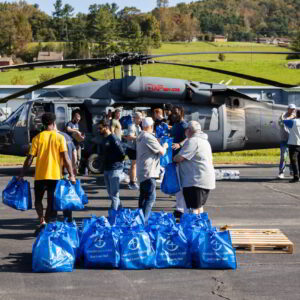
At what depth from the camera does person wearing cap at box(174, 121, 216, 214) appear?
992 cm

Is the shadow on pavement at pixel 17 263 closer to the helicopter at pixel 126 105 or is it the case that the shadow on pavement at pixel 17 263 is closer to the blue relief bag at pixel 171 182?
the blue relief bag at pixel 171 182

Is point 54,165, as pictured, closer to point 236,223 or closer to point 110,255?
point 110,255

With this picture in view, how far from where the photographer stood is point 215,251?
836 cm

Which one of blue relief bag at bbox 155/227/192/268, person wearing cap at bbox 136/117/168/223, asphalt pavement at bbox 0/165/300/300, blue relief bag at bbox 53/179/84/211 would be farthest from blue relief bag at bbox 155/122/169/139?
blue relief bag at bbox 155/227/192/268

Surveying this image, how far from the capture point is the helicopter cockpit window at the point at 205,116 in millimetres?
19547

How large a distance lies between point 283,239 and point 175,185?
190 cm

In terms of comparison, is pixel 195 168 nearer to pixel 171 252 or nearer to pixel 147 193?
pixel 147 193

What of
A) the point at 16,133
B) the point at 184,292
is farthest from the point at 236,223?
the point at 16,133

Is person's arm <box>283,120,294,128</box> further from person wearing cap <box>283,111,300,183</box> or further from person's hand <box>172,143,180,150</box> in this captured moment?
person's hand <box>172,143,180,150</box>

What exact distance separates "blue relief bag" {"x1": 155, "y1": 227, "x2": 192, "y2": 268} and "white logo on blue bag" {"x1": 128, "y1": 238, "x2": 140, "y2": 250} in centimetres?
29

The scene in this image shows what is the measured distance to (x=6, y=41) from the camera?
458 feet

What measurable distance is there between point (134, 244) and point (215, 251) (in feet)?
3.31

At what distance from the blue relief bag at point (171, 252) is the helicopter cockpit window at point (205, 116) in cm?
1116

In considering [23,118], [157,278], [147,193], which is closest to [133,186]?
[23,118]
